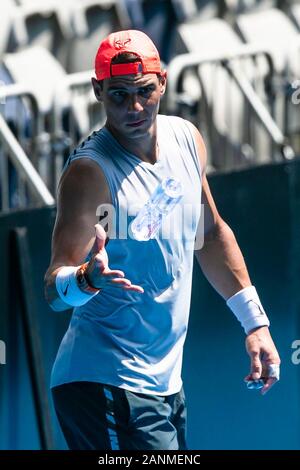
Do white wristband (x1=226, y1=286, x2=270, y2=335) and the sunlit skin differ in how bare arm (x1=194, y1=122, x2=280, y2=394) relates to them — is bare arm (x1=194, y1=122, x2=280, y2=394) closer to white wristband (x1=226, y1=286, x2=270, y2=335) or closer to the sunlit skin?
white wristband (x1=226, y1=286, x2=270, y2=335)

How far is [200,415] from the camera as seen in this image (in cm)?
564

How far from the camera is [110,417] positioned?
3.81 metres

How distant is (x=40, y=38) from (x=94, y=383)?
16.8 ft

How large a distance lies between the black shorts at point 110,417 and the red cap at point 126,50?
935 mm

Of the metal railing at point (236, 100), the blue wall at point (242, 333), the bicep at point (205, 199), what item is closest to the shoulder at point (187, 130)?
the bicep at point (205, 199)

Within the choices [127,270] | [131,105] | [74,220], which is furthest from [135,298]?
[131,105]

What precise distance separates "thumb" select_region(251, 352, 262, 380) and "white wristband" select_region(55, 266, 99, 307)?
672 mm

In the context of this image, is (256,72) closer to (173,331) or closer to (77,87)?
(77,87)

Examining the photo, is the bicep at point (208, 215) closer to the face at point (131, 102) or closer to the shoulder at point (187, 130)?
the shoulder at point (187, 130)

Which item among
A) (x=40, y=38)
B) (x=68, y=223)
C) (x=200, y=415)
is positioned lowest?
(x=200, y=415)

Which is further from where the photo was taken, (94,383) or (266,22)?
(266,22)

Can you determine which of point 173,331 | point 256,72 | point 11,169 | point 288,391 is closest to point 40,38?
point 256,72

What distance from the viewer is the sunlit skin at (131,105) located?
370 cm

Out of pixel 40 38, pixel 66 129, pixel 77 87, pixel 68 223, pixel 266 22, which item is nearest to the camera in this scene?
pixel 68 223
